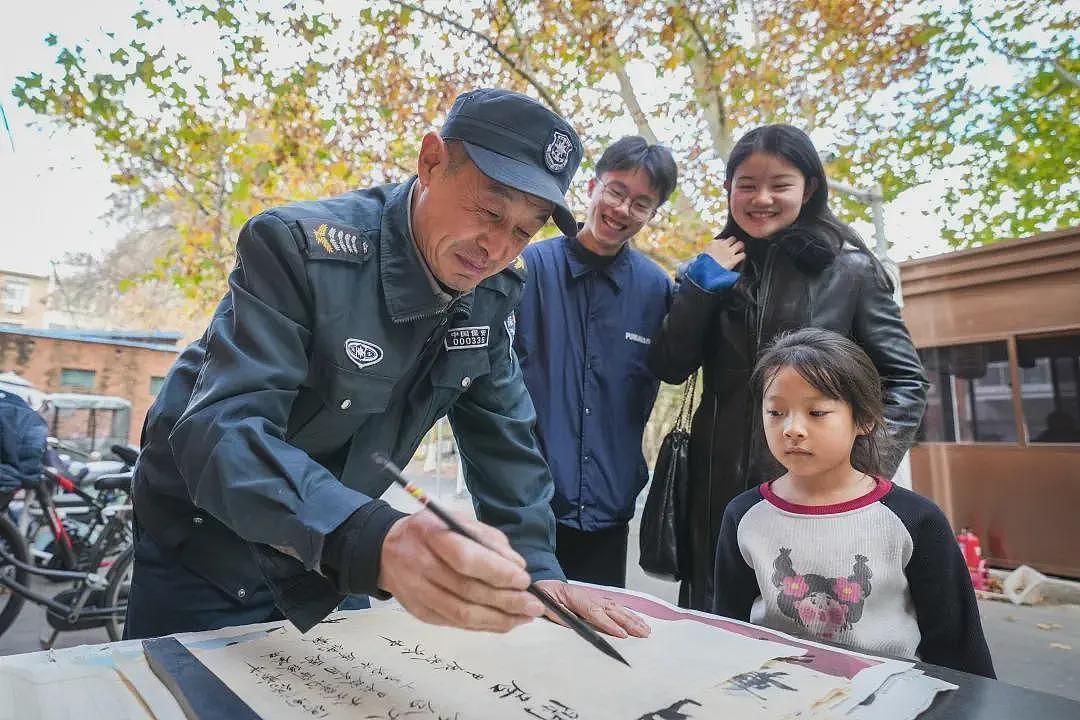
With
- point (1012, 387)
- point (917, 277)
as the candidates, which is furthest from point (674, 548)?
point (917, 277)

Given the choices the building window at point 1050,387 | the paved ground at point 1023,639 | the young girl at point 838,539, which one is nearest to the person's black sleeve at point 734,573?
the young girl at point 838,539

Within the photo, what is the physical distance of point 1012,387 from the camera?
5.36m

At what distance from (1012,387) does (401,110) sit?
5.98m

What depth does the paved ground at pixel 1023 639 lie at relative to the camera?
3.37 metres

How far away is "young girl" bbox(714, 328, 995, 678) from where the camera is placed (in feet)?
4.09

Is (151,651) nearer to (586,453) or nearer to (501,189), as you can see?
(501,189)

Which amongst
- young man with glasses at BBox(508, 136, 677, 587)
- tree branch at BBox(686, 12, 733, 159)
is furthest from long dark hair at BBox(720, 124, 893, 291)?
tree branch at BBox(686, 12, 733, 159)

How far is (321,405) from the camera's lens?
47.0 inches

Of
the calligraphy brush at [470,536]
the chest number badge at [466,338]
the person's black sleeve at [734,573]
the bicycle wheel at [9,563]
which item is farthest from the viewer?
the bicycle wheel at [9,563]

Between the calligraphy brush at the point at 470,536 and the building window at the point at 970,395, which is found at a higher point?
the building window at the point at 970,395

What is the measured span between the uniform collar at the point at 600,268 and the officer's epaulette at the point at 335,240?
102 cm

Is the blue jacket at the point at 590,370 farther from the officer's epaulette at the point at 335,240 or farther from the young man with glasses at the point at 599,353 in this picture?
the officer's epaulette at the point at 335,240

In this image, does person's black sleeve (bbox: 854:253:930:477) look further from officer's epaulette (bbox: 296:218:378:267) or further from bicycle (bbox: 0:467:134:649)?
bicycle (bbox: 0:467:134:649)

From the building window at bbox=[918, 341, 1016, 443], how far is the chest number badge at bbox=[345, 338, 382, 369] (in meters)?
5.70
